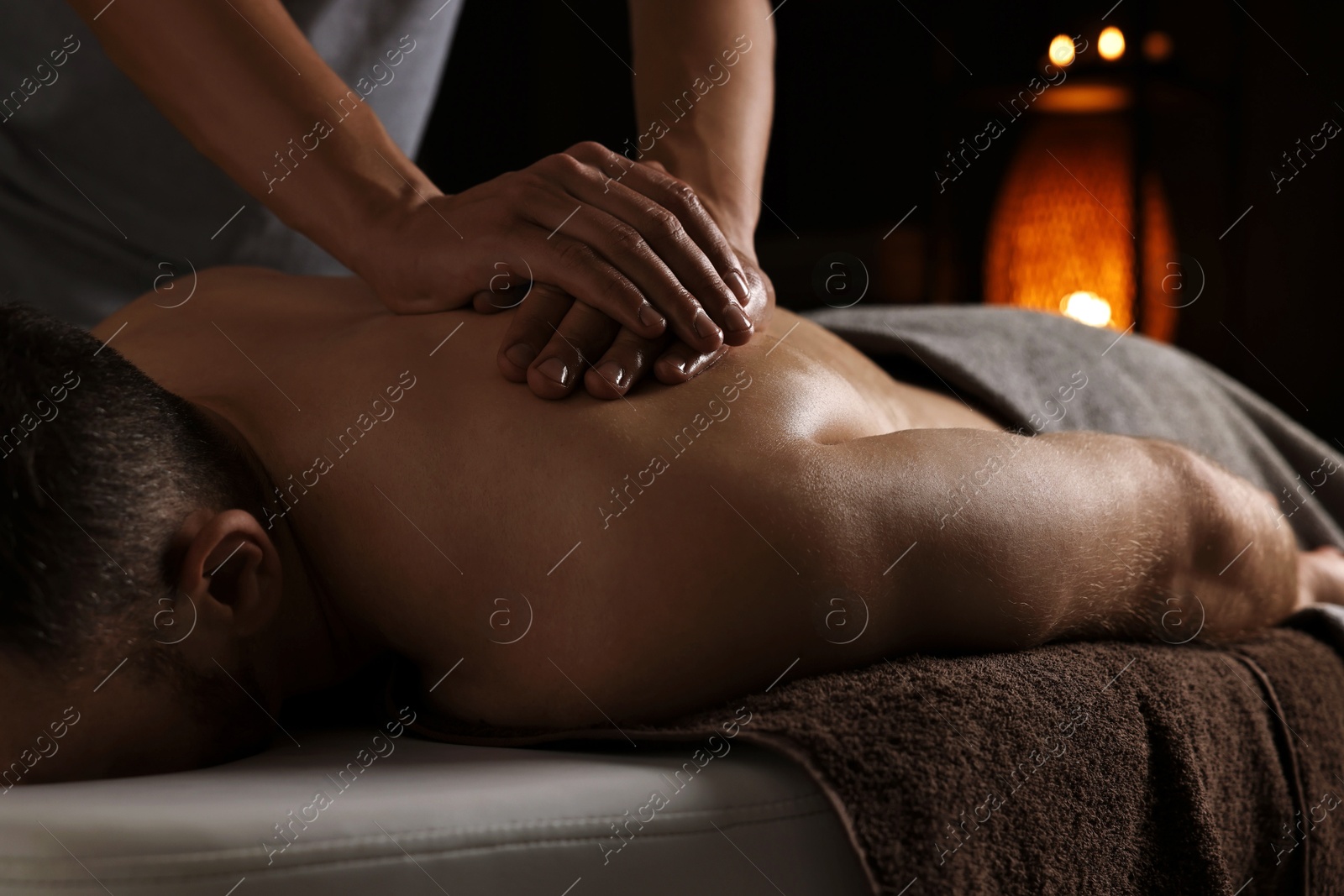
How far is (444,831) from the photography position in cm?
51

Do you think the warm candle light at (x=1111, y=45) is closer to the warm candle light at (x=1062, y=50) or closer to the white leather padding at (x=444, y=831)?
the warm candle light at (x=1062, y=50)

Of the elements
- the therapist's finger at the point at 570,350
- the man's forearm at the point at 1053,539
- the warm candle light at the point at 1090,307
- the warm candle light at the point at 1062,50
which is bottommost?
the warm candle light at the point at 1090,307

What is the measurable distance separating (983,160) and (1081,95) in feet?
0.85

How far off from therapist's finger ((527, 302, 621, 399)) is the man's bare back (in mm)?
15

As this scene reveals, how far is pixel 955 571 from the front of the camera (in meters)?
0.64

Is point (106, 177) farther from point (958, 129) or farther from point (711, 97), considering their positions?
point (958, 129)

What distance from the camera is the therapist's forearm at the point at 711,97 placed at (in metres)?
0.95

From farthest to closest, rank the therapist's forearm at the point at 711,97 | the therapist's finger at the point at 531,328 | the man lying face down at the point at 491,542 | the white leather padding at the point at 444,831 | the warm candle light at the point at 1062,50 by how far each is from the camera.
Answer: the warm candle light at the point at 1062,50 < the therapist's forearm at the point at 711,97 < the therapist's finger at the point at 531,328 < the man lying face down at the point at 491,542 < the white leather padding at the point at 444,831

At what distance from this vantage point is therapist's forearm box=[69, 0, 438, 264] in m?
0.82

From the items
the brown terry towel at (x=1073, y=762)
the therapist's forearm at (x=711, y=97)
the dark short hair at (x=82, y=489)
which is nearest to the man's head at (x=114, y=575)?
the dark short hair at (x=82, y=489)

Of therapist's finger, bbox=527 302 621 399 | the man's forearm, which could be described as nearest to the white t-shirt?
therapist's finger, bbox=527 302 621 399

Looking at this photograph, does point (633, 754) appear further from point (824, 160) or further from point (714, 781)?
point (824, 160)

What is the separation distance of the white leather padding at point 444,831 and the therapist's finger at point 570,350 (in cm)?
22

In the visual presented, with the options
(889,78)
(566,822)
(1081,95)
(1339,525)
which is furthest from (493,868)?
(889,78)
